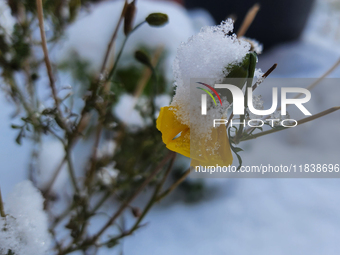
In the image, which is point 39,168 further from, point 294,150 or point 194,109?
point 294,150

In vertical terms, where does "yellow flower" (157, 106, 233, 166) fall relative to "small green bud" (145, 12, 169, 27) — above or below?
below

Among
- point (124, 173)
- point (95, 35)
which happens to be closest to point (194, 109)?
point (124, 173)

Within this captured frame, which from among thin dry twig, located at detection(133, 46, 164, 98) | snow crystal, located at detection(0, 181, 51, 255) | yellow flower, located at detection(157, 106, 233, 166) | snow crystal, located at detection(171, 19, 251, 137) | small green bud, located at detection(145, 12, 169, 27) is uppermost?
thin dry twig, located at detection(133, 46, 164, 98)

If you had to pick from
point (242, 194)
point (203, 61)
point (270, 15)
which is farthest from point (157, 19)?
point (270, 15)

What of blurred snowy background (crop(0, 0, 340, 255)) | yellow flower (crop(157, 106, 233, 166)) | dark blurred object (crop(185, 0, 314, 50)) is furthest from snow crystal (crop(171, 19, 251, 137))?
dark blurred object (crop(185, 0, 314, 50))

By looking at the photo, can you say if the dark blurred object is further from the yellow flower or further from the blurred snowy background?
the yellow flower

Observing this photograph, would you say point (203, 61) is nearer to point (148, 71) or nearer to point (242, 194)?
point (148, 71)
